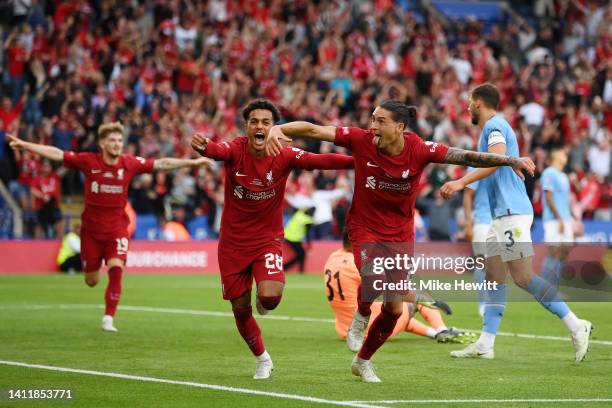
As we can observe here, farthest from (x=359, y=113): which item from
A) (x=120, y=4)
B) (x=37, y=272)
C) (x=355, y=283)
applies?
(x=355, y=283)

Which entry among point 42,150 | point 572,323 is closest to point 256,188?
point 572,323

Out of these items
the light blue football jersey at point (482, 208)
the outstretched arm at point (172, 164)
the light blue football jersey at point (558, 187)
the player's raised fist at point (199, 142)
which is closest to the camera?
the player's raised fist at point (199, 142)

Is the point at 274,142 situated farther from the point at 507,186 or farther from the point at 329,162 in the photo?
the point at 507,186

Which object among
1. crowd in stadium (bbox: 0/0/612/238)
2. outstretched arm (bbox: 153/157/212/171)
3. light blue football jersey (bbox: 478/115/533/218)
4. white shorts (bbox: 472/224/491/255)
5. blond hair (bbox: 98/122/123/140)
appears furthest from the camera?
crowd in stadium (bbox: 0/0/612/238)

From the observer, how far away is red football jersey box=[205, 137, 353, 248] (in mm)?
10516

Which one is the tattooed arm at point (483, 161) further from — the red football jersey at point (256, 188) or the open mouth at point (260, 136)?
the open mouth at point (260, 136)

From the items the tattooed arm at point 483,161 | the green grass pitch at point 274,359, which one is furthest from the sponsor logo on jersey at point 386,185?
the green grass pitch at point 274,359

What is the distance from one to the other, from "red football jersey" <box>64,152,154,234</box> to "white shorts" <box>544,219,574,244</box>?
24.2 feet

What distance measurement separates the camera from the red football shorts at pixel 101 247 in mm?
15703

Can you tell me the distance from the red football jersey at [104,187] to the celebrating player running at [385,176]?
19.4 feet

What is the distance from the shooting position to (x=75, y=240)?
26.6 metres

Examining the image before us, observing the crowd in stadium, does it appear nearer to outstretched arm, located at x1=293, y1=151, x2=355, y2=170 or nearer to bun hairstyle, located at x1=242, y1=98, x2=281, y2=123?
bun hairstyle, located at x1=242, y1=98, x2=281, y2=123

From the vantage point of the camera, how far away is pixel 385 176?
10367 mm

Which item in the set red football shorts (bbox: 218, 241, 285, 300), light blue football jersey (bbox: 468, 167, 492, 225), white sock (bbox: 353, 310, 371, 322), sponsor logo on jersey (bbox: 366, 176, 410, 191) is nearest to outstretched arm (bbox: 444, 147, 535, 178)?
sponsor logo on jersey (bbox: 366, 176, 410, 191)
